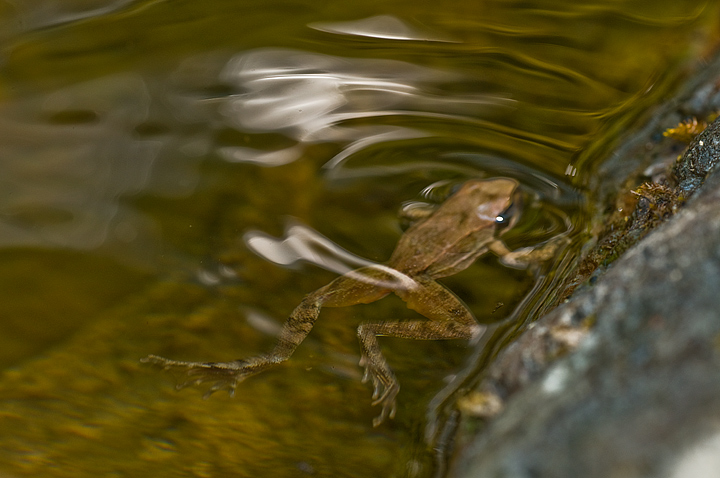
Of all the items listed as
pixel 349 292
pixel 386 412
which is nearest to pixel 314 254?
pixel 349 292

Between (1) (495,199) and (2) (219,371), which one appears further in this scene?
(1) (495,199)

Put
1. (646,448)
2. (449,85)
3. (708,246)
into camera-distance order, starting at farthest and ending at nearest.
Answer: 1. (449,85)
2. (708,246)
3. (646,448)

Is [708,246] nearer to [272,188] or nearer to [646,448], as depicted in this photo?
[646,448]

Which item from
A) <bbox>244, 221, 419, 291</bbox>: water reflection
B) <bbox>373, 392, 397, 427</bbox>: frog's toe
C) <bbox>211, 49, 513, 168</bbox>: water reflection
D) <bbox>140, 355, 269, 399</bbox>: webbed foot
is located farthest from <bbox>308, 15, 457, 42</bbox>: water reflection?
<bbox>373, 392, 397, 427</bbox>: frog's toe

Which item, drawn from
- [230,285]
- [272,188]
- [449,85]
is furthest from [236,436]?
[449,85]

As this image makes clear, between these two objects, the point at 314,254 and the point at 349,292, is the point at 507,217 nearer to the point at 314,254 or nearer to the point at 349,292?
the point at 349,292

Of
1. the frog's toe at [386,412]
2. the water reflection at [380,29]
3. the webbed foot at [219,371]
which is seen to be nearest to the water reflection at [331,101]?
the water reflection at [380,29]

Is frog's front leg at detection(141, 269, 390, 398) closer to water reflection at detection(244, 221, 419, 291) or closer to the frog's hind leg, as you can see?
water reflection at detection(244, 221, 419, 291)

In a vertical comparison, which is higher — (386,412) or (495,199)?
(495,199)
